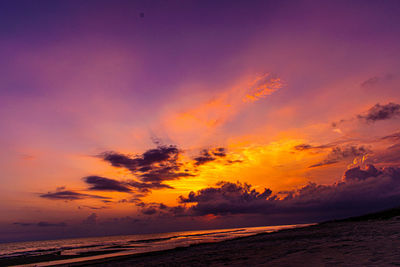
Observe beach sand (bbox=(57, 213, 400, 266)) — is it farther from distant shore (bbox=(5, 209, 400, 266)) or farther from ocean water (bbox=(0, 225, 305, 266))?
ocean water (bbox=(0, 225, 305, 266))

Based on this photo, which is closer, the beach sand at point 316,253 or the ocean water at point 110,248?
the beach sand at point 316,253

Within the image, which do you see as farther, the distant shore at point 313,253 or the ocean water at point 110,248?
the ocean water at point 110,248

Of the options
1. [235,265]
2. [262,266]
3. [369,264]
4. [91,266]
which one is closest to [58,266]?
[91,266]

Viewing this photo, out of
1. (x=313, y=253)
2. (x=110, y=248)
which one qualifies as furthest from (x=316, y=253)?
(x=110, y=248)

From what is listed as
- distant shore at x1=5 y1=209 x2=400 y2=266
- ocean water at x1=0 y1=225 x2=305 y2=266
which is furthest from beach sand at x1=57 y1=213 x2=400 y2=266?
ocean water at x1=0 y1=225 x2=305 y2=266

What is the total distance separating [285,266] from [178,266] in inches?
470

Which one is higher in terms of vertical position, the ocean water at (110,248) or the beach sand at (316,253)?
the beach sand at (316,253)

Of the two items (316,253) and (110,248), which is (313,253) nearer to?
(316,253)

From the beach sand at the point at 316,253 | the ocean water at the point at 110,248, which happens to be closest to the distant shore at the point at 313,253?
the beach sand at the point at 316,253

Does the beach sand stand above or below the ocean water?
above

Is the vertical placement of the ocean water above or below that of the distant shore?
below

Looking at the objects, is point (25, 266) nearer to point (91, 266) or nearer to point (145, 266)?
point (91, 266)

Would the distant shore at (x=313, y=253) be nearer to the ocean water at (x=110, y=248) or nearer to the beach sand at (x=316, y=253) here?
the beach sand at (x=316, y=253)

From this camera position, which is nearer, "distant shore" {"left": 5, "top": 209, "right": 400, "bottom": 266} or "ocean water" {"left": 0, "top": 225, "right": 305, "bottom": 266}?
"distant shore" {"left": 5, "top": 209, "right": 400, "bottom": 266}
